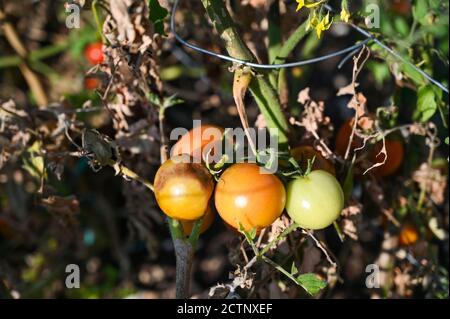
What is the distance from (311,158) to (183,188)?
27cm

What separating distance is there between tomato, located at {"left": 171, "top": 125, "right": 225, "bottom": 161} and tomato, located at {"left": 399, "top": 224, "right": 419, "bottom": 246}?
589 millimetres

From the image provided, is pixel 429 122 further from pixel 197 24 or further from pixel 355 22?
pixel 197 24

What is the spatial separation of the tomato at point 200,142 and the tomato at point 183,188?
4cm

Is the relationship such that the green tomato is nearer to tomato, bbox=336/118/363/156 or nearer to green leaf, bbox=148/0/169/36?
tomato, bbox=336/118/363/156

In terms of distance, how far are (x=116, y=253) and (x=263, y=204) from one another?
1.12 meters

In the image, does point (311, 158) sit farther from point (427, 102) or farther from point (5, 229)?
point (5, 229)

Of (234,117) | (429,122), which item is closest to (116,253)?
(234,117)

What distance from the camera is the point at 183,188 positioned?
104 cm

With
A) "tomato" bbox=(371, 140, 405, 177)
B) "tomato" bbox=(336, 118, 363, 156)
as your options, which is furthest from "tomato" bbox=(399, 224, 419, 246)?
"tomato" bbox=(336, 118, 363, 156)

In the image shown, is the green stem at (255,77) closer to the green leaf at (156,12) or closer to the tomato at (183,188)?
the green leaf at (156,12)

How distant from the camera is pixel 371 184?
55.4 inches

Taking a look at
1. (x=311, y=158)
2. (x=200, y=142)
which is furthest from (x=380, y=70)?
(x=200, y=142)

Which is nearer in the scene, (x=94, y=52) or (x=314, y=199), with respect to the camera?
(x=314, y=199)

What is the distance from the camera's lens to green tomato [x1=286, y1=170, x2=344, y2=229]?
1041 millimetres
